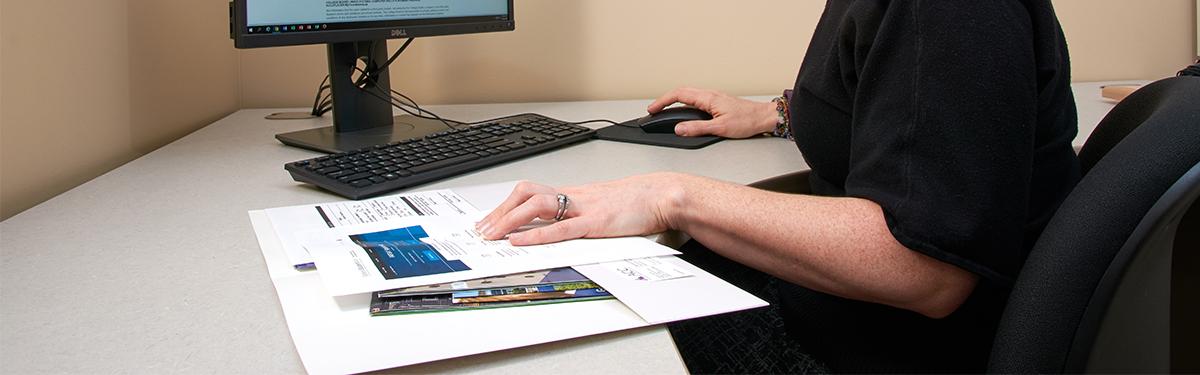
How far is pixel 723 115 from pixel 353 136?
1.86 ft

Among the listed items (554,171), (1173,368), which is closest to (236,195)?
(554,171)

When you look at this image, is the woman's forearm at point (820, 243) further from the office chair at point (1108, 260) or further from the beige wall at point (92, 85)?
the beige wall at point (92, 85)

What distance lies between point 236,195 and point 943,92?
2.54 ft

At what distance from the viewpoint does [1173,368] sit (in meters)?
0.97

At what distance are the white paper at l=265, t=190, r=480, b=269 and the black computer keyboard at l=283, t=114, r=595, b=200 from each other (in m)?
0.05

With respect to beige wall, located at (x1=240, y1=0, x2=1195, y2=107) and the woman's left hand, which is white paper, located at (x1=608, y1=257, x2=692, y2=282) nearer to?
the woman's left hand

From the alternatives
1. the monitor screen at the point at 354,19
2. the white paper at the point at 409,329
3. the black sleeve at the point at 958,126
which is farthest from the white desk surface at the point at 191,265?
the black sleeve at the point at 958,126

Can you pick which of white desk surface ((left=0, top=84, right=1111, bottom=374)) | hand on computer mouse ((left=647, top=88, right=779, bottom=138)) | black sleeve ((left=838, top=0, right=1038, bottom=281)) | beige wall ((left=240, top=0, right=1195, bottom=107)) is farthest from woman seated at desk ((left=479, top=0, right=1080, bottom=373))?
beige wall ((left=240, top=0, right=1195, bottom=107))

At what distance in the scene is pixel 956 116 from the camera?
774 mm

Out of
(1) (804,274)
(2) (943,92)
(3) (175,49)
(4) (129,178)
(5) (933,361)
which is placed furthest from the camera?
(3) (175,49)

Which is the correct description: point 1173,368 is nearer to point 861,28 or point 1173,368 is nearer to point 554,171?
point 861,28

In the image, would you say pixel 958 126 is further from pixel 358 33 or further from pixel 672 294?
pixel 358 33

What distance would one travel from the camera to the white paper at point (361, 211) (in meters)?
0.91

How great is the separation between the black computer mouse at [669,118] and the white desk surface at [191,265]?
9cm
